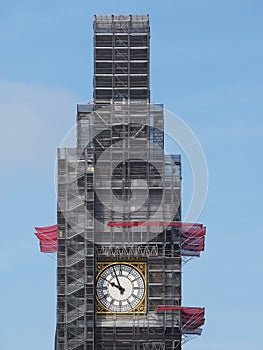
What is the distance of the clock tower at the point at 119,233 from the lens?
624ft

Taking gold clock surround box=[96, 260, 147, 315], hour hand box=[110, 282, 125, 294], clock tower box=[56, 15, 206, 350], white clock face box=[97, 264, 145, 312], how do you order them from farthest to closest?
hour hand box=[110, 282, 125, 294] → white clock face box=[97, 264, 145, 312] → gold clock surround box=[96, 260, 147, 315] → clock tower box=[56, 15, 206, 350]

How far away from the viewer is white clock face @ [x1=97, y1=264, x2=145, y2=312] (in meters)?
192

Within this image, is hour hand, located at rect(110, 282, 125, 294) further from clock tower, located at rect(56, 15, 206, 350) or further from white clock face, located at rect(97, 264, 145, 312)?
clock tower, located at rect(56, 15, 206, 350)

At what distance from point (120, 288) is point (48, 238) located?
11451mm

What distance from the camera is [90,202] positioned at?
19312 centimetres

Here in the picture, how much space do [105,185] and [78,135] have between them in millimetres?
6540

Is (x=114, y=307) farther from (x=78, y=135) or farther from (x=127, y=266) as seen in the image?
(x=78, y=135)

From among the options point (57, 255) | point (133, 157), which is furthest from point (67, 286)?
point (133, 157)

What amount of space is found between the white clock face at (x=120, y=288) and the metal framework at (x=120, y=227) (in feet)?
3.00

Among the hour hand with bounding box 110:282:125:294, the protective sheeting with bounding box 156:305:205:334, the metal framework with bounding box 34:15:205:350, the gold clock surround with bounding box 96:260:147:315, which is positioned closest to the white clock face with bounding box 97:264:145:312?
the hour hand with bounding box 110:282:125:294

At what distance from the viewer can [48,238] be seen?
19812 cm

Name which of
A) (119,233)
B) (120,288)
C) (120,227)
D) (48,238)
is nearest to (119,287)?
(120,288)

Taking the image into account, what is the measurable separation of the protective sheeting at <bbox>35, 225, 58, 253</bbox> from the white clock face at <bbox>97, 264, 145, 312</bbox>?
824 centimetres

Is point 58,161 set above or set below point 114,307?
above
